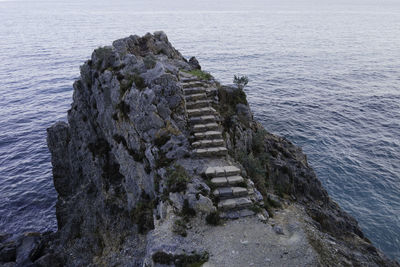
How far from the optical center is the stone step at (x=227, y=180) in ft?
56.5

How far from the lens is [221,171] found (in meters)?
17.8

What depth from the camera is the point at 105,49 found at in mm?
26578

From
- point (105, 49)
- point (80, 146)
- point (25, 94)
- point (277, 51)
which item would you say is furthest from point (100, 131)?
point (277, 51)

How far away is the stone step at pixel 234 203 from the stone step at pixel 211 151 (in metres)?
4.07

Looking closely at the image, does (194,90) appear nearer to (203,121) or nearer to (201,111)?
(201,111)

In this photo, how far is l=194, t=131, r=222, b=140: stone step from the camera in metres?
A: 20.7

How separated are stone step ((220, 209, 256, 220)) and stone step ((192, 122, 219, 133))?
723cm

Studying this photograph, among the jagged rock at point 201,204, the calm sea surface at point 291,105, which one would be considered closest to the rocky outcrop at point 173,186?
the jagged rock at point 201,204

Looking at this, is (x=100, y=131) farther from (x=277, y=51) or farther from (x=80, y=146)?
(x=277, y=51)

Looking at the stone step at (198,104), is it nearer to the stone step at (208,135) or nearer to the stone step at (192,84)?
the stone step at (192,84)

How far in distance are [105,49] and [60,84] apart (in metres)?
43.6

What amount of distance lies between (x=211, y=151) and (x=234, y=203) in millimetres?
4589

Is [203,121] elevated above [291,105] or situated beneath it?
elevated above

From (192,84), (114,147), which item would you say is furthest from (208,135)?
(114,147)
